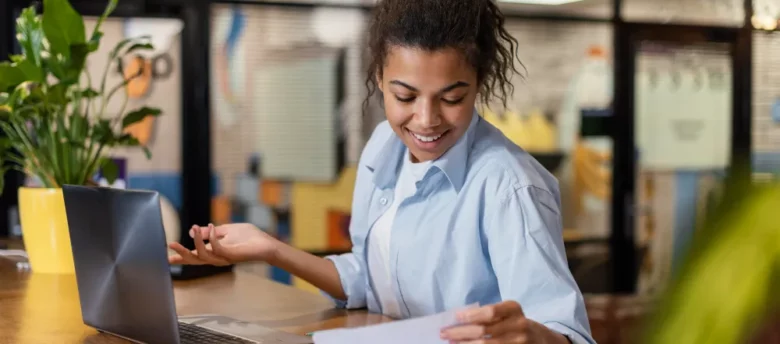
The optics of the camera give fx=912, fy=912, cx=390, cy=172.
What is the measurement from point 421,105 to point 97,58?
11.2ft

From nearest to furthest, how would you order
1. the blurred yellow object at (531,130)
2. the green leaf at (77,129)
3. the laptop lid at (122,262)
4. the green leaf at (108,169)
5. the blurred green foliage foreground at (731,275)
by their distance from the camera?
the blurred green foliage foreground at (731,275) < the laptop lid at (122,262) < the green leaf at (77,129) < the green leaf at (108,169) < the blurred yellow object at (531,130)

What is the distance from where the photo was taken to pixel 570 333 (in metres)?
1.19

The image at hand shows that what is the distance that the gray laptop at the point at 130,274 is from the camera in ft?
3.88

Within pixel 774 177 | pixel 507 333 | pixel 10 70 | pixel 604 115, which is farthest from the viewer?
pixel 604 115

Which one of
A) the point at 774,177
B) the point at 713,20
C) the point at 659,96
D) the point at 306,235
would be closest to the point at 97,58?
the point at 306,235

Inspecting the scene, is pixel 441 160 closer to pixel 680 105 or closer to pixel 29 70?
pixel 29 70

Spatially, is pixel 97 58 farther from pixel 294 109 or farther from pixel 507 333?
pixel 507 333

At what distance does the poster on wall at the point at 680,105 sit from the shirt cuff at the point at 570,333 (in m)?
4.62

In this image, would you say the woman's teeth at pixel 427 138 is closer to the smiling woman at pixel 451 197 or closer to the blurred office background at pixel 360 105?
the smiling woman at pixel 451 197

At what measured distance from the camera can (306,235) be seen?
16.2 ft

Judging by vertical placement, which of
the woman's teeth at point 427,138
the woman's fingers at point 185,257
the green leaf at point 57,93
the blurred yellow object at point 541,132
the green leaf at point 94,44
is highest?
the green leaf at point 94,44

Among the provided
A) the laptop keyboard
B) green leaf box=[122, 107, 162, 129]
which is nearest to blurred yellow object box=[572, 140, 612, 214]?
green leaf box=[122, 107, 162, 129]

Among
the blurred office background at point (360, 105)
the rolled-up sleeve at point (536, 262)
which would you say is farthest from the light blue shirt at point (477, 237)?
the blurred office background at point (360, 105)

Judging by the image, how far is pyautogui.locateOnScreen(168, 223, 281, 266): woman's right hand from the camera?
1.50 m
